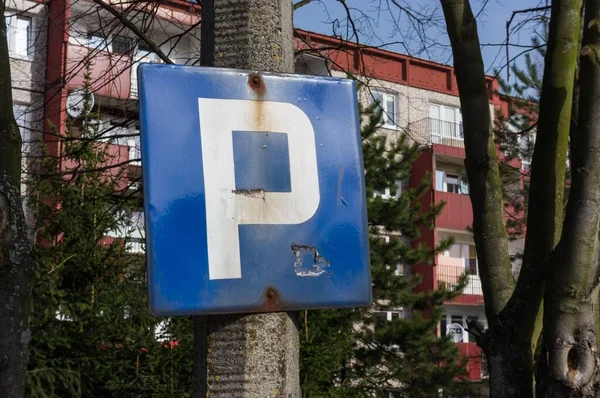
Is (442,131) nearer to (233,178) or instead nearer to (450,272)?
(450,272)

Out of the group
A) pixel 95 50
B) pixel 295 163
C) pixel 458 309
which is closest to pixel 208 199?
pixel 295 163

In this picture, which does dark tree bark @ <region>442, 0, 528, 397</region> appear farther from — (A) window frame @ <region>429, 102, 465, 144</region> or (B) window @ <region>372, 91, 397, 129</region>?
(A) window frame @ <region>429, 102, 465, 144</region>

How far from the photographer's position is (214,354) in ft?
8.05

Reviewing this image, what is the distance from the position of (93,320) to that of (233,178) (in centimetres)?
1210

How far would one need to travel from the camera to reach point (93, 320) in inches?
551

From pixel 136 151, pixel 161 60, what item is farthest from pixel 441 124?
pixel 161 60

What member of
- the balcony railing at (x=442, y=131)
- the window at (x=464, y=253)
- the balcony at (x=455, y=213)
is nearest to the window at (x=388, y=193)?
the balcony at (x=455, y=213)

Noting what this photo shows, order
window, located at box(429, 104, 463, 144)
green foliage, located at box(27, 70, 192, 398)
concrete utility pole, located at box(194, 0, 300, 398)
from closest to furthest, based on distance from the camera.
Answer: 1. concrete utility pole, located at box(194, 0, 300, 398)
2. green foliage, located at box(27, 70, 192, 398)
3. window, located at box(429, 104, 463, 144)

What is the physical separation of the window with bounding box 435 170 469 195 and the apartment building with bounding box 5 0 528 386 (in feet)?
0.13

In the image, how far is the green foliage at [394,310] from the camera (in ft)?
62.4

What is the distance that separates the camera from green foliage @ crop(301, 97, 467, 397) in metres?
19.0

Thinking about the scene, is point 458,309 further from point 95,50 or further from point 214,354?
point 214,354

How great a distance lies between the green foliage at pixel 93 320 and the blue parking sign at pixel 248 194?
32.3ft

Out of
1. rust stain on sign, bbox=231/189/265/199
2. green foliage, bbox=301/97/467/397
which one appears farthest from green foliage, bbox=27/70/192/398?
rust stain on sign, bbox=231/189/265/199
